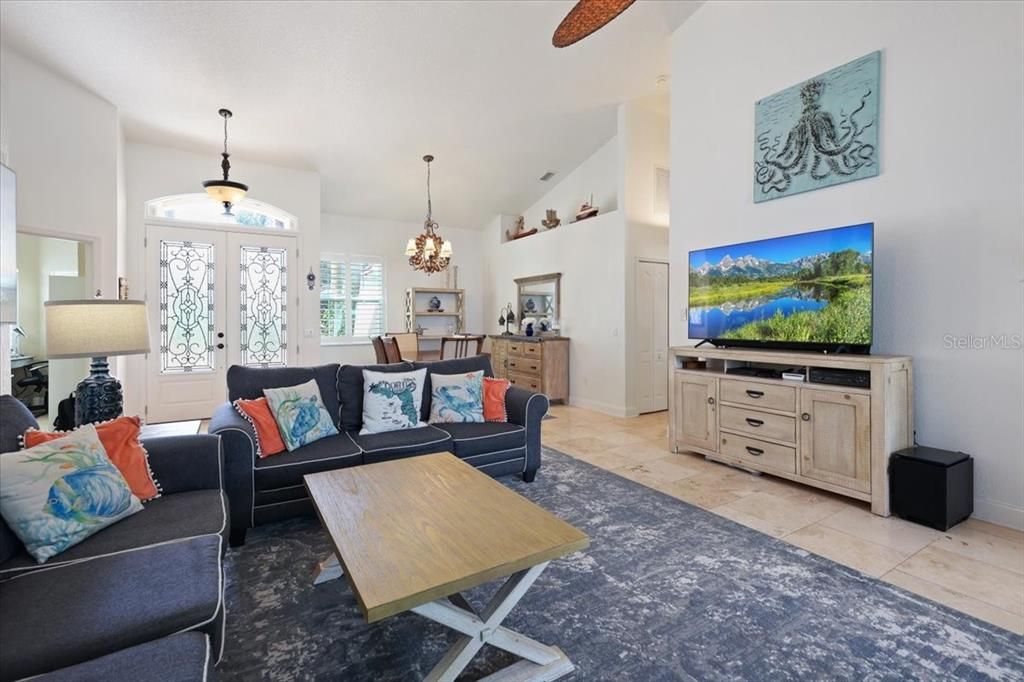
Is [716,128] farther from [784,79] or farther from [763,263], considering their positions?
[763,263]

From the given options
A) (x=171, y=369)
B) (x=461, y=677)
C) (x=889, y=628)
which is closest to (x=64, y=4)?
(x=171, y=369)

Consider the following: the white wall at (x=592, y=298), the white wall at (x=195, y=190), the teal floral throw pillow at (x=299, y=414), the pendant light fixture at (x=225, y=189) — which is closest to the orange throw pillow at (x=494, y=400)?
the teal floral throw pillow at (x=299, y=414)

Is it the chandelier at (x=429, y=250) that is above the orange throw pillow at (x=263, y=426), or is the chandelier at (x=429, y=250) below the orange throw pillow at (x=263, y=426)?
above

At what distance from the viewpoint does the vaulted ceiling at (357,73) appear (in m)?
3.71

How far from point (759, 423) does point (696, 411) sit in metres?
0.57

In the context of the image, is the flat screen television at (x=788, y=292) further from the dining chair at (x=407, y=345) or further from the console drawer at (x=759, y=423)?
the dining chair at (x=407, y=345)

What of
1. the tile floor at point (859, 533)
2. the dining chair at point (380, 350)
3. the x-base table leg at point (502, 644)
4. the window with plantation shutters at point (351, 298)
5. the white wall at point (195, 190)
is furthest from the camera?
the window with plantation shutters at point (351, 298)

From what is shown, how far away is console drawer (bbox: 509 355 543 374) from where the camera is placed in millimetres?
6590

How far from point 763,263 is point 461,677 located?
353cm

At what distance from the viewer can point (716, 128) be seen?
4.39 meters

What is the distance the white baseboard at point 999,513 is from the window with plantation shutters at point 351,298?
24.2 feet

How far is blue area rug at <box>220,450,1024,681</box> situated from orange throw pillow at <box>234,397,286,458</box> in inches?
20.0

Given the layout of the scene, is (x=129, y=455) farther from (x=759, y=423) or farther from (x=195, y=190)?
(x=195, y=190)
